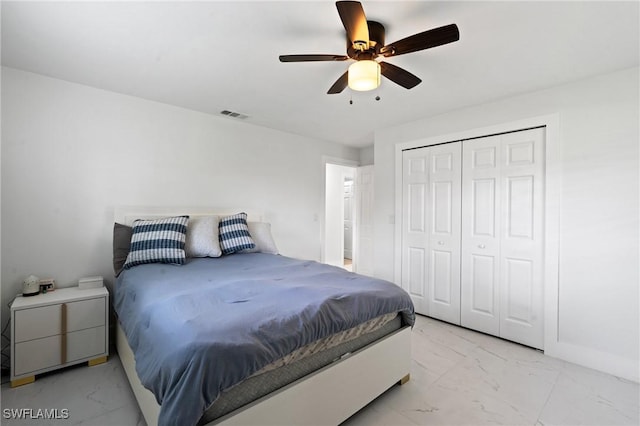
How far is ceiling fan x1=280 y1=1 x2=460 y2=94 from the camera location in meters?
1.40

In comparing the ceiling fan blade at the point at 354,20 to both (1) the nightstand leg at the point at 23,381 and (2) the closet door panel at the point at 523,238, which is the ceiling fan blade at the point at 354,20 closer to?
(2) the closet door panel at the point at 523,238

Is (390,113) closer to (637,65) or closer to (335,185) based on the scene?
(637,65)

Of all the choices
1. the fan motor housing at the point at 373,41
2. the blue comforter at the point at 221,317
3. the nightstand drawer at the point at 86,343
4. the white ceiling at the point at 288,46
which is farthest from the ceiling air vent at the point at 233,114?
the nightstand drawer at the point at 86,343

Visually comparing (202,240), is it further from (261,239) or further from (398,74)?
(398,74)

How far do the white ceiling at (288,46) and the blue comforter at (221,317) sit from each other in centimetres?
154

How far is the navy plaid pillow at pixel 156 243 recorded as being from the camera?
2383 mm

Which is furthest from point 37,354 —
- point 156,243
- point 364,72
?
point 364,72

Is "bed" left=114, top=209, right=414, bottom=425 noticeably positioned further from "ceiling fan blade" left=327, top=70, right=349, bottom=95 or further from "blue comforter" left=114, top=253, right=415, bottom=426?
"ceiling fan blade" left=327, top=70, right=349, bottom=95

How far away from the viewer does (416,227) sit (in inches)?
137

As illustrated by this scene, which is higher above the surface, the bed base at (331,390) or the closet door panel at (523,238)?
the closet door panel at (523,238)

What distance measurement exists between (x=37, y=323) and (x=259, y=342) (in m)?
1.91

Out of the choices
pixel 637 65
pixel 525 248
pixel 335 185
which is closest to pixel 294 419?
pixel 525 248

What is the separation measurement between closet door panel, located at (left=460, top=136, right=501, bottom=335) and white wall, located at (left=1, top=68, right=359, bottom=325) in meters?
2.49

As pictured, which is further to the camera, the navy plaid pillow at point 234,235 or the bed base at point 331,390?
the navy plaid pillow at point 234,235
